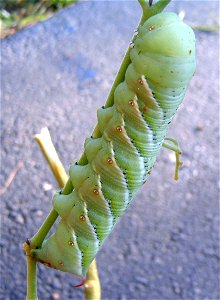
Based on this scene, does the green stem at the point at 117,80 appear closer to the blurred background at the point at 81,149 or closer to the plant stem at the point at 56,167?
the plant stem at the point at 56,167

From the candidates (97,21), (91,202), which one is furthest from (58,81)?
(91,202)

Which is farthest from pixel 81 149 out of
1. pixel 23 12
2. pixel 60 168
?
pixel 60 168

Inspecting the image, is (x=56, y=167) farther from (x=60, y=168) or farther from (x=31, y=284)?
(x=31, y=284)

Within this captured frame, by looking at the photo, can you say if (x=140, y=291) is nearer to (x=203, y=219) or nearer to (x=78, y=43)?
(x=203, y=219)

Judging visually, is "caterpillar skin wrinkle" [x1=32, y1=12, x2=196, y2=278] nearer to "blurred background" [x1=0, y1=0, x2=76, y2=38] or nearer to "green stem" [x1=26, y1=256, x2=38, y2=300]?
"green stem" [x1=26, y1=256, x2=38, y2=300]

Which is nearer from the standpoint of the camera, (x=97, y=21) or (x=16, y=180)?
(x=16, y=180)

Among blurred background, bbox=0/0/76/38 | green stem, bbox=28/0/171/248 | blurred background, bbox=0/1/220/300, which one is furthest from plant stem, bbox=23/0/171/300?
blurred background, bbox=0/0/76/38
